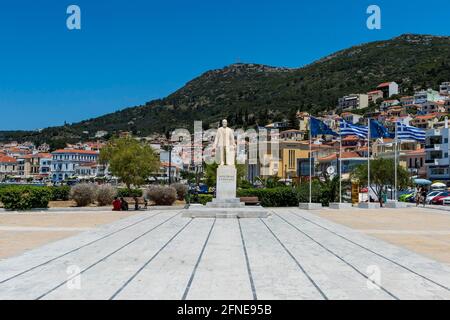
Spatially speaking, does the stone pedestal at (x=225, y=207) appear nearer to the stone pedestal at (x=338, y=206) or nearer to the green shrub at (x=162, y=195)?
the stone pedestal at (x=338, y=206)

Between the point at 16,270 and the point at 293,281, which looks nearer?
the point at 293,281

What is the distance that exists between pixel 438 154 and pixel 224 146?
197 ft

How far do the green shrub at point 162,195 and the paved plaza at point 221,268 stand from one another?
19.6 m

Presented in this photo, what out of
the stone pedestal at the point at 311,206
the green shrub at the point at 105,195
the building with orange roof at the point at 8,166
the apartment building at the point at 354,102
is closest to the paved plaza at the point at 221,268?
the stone pedestal at the point at 311,206

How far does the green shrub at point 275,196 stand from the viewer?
34.3 m

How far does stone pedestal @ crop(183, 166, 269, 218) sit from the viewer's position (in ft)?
74.2

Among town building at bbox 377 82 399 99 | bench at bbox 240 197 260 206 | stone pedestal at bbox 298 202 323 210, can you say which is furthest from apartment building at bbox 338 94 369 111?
bench at bbox 240 197 260 206

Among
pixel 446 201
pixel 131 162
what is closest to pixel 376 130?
pixel 446 201

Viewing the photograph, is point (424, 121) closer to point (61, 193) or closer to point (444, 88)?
point (444, 88)

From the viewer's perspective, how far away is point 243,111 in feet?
592

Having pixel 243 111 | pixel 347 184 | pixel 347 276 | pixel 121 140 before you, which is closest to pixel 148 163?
pixel 121 140

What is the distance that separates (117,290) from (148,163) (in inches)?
1265

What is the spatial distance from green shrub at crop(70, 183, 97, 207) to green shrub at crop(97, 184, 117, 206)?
58 centimetres
